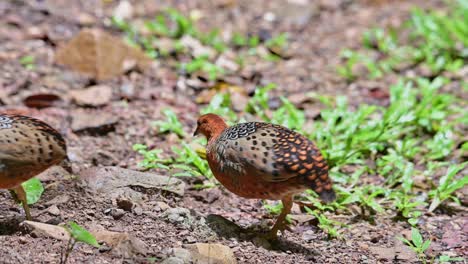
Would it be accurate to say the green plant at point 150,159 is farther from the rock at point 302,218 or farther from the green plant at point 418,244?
the green plant at point 418,244

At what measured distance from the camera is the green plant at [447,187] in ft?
20.0

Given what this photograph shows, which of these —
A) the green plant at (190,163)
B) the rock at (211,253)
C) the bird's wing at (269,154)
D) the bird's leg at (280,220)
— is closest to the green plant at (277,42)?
the green plant at (190,163)

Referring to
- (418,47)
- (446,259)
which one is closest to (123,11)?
(418,47)

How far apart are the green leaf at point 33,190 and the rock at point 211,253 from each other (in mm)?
1290

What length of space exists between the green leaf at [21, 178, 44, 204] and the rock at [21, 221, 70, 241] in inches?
21.7

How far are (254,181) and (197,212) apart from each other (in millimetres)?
759

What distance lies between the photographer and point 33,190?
5379 mm

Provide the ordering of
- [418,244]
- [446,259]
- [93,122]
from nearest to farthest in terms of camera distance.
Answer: [446,259] → [418,244] → [93,122]

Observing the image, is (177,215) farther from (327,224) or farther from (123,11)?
(123,11)

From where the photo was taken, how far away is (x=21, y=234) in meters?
4.75

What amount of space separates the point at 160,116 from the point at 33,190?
89.7 inches

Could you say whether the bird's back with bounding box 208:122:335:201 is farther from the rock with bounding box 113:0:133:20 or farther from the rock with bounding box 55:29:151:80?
the rock with bounding box 113:0:133:20

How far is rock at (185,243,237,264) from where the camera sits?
182 inches

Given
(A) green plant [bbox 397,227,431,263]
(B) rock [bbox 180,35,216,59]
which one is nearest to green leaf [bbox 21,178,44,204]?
(A) green plant [bbox 397,227,431,263]
